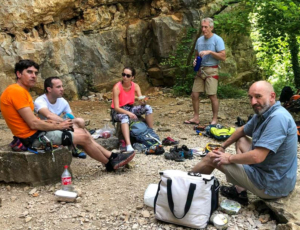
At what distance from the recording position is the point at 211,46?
6.92 m

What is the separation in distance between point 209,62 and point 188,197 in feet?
14.7

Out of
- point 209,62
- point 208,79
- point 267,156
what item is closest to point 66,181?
point 267,156

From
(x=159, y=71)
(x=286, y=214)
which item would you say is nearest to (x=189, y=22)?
(x=159, y=71)

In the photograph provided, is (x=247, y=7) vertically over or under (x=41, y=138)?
over

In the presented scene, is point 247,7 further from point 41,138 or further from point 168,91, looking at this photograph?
point 41,138

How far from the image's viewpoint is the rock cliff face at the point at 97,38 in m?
9.33

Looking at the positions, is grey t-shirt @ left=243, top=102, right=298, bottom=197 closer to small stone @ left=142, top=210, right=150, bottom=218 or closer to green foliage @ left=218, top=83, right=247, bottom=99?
small stone @ left=142, top=210, right=150, bottom=218

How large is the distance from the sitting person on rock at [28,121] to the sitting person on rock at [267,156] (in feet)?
6.06

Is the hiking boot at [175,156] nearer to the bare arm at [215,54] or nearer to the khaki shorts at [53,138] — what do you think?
the khaki shorts at [53,138]

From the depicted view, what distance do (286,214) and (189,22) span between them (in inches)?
347

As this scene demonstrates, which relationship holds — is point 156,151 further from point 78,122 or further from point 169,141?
point 78,122

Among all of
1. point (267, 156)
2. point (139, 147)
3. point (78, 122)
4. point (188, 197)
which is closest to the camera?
point (188, 197)

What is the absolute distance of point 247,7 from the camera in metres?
7.59

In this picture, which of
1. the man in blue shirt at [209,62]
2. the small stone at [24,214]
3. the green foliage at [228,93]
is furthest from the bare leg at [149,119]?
the green foliage at [228,93]
